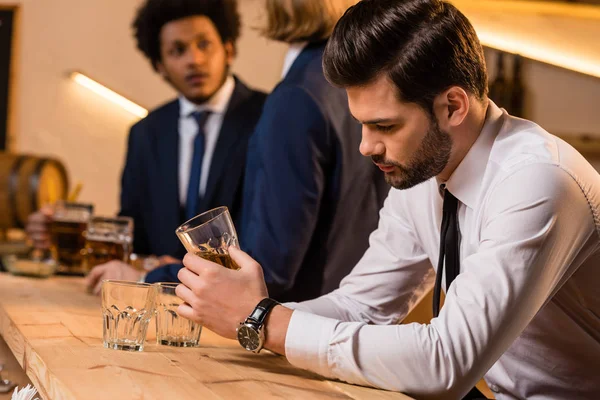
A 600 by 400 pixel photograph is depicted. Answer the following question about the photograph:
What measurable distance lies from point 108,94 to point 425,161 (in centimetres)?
428

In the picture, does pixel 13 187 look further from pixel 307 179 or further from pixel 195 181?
pixel 307 179

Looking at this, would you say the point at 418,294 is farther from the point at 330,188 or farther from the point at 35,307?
the point at 35,307

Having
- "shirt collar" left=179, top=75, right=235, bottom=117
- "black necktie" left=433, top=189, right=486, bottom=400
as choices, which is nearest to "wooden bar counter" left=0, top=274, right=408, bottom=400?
"black necktie" left=433, top=189, right=486, bottom=400

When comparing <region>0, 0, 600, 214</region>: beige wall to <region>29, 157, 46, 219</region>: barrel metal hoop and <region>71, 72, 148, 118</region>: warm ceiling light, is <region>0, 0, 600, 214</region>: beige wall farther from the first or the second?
<region>29, 157, 46, 219</region>: barrel metal hoop

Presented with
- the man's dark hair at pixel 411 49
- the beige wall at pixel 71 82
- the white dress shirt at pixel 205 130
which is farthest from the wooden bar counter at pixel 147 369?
the beige wall at pixel 71 82

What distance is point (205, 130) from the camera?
295cm

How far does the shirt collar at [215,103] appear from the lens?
2.97 metres

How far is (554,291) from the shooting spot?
128cm

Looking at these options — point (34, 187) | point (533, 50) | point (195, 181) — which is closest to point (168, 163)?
point (195, 181)

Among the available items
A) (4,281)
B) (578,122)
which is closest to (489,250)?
(4,281)

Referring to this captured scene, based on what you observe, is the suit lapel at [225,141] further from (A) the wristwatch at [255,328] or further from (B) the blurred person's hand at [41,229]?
(A) the wristwatch at [255,328]

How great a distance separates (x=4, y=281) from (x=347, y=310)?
105 centimetres

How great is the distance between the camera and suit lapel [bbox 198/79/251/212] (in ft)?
9.03

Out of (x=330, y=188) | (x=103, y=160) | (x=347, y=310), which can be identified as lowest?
(x=103, y=160)
